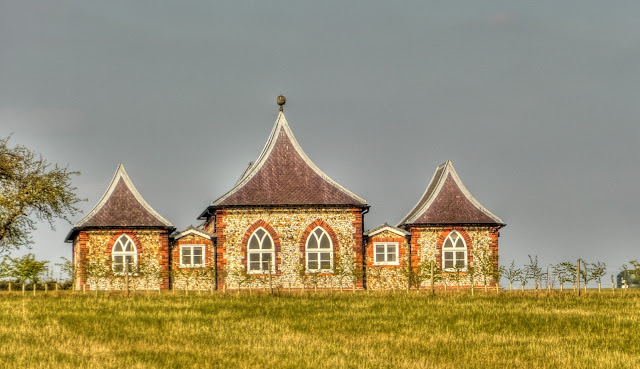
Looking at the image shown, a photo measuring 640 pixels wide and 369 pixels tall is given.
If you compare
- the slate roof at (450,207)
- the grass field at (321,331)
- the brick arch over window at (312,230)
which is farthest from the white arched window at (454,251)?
the grass field at (321,331)

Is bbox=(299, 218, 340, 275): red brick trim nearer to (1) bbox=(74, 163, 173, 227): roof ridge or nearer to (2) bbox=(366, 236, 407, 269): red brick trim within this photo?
(2) bbox=(366, 236, 407, 269): red brick trim

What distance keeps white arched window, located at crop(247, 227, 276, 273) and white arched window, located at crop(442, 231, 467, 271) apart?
28.4 feet

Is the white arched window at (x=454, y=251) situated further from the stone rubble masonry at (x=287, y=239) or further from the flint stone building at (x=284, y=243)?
the stone rubble masonry at (x=287, y=239)

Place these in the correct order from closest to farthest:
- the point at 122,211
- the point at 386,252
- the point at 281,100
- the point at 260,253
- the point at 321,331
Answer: the point at 321,331 < the point at 260,253 < the point at 122,211 < the point at 386,252 < the point at 281,100

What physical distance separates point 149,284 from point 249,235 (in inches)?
214

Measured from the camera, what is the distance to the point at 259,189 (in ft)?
185

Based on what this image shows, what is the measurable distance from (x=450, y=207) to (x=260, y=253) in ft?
32.8

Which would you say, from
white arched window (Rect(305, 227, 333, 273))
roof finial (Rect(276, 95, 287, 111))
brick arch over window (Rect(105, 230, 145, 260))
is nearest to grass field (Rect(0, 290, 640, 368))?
white arched window (Rect(305, 227, 333, 273))

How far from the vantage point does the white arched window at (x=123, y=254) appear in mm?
55438

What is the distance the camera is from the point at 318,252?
55.7m

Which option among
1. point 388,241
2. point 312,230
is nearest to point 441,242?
point 388,241

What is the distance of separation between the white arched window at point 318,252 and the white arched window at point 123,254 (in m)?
8.51

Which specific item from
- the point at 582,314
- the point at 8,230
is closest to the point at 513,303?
the point at 582,314

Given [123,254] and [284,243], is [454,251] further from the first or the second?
[123,254]
